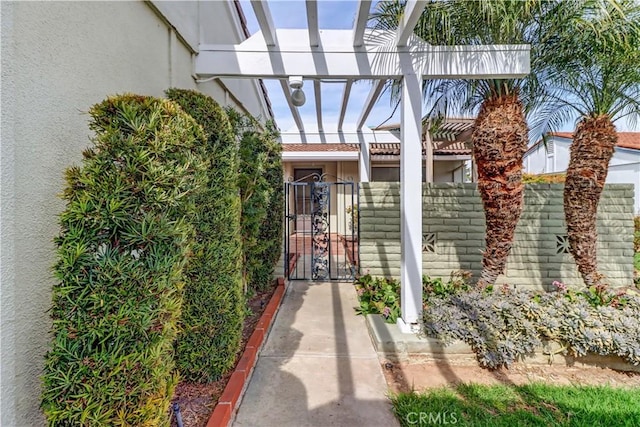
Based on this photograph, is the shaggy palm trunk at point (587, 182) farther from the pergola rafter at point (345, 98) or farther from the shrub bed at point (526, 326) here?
the pergola rafter at point (345, 98)

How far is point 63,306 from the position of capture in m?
1.61

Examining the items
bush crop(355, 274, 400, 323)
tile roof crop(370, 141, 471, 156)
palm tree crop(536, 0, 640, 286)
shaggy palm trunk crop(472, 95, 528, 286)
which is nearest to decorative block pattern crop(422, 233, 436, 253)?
bush crop(355, 274, 400, 323)

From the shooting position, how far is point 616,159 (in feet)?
55.4

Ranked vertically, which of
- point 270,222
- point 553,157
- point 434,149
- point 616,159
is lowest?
point 270,222

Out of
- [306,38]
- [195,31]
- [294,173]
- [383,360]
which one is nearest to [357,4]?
[306,38]

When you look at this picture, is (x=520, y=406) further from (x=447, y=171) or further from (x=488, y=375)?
(x=447, y=171)

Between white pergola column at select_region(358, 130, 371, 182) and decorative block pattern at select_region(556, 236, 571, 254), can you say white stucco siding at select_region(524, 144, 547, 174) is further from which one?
white pergola column at select_region(358, 130, 371, 182)

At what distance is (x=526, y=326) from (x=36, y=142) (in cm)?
502

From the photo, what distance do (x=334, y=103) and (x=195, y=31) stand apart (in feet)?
11.9

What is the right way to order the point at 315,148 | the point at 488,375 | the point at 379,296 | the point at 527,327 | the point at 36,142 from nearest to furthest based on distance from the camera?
1. the point at 36,142
2. the point at 488,375
3. the point at 527,327
4. the point at 379,296
5. the point at 315,148

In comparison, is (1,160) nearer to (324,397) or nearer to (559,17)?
(324,397)

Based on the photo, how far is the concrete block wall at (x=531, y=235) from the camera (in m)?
5.91

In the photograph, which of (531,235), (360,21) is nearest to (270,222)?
(360,21)

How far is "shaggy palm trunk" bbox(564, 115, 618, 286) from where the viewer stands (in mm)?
4609
